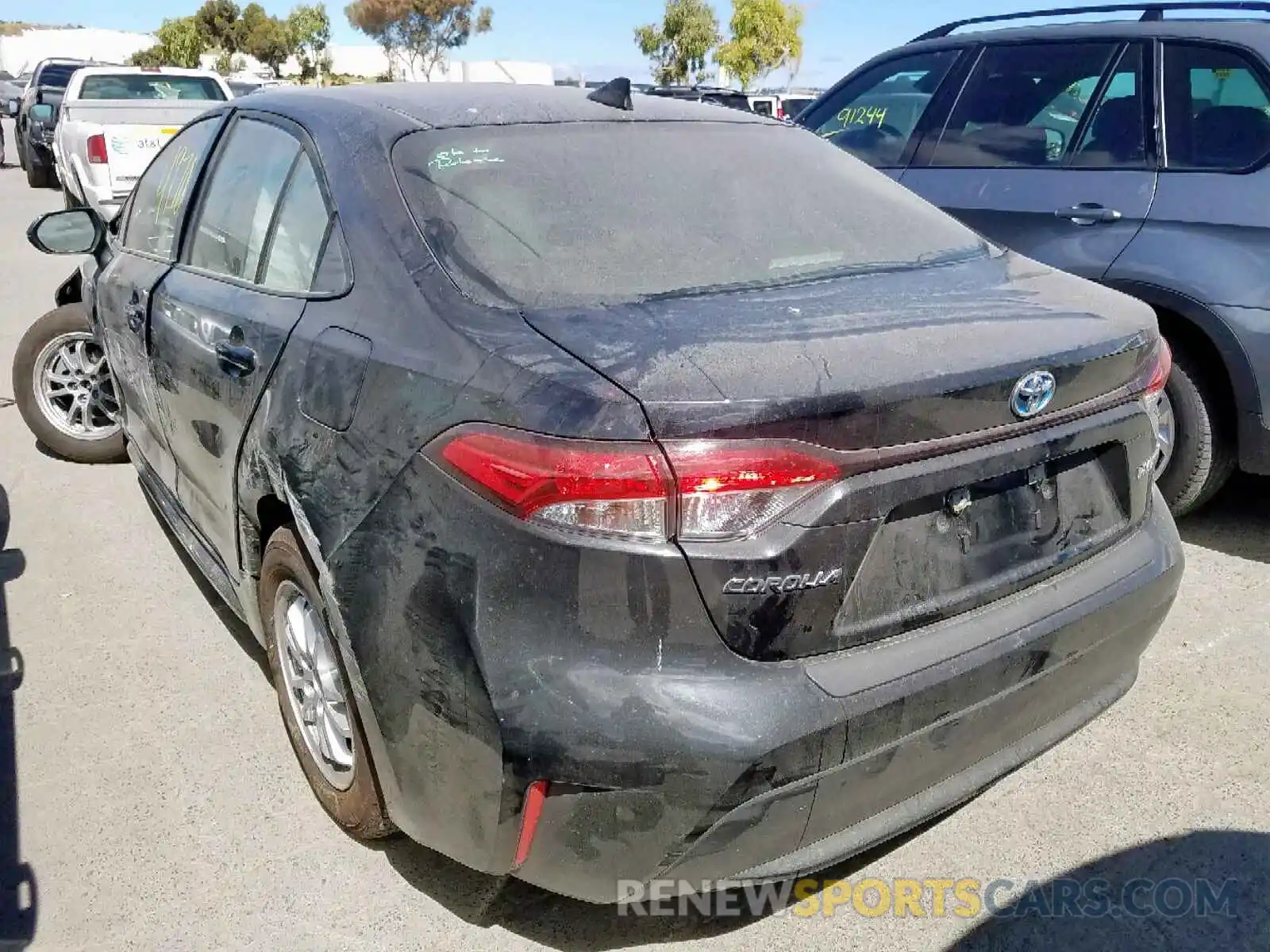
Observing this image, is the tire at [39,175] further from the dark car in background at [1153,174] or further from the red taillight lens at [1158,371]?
the red taillight lens at [1158,371]

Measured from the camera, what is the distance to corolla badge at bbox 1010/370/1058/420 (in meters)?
2.01

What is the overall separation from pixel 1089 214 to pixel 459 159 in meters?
2.69

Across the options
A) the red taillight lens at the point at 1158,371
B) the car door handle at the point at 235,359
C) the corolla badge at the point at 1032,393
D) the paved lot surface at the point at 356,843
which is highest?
the corolla badge at the point at 1032,393

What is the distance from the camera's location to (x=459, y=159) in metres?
2.54

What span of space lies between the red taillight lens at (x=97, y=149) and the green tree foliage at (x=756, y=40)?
157 feet

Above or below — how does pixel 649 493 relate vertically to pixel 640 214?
below

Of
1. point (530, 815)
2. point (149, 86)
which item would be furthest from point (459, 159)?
point (149, 86)

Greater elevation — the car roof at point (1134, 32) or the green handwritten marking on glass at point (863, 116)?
the car roof at point (1134, 32)

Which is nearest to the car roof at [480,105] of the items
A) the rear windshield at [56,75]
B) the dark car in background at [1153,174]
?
the dark car in background at [1153,174]

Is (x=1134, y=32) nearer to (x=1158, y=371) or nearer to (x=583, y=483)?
(x=1158, y=371)

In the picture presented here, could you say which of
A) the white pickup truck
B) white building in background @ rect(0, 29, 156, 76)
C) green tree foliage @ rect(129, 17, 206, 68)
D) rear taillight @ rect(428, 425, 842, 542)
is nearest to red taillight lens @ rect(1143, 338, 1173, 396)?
rear taillight @ rect(428, 425, 842, 542)

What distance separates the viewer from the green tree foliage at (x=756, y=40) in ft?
178

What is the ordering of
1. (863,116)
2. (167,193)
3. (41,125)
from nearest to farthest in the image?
(167,193) < (863,116) < (41,125)

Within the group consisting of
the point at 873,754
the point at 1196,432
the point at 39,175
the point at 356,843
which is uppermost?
the point at 873,754
